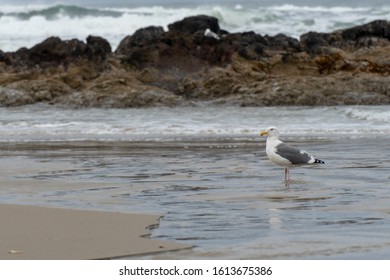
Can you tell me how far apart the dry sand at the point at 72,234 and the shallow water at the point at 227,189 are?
0.65 feet

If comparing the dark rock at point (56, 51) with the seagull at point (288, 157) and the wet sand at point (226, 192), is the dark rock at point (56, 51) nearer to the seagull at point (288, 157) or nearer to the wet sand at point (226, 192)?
the wet sand at point (226, 192)

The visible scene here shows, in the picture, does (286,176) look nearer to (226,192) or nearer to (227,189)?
(227,189)

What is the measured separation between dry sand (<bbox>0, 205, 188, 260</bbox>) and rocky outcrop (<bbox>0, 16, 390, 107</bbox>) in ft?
44.9

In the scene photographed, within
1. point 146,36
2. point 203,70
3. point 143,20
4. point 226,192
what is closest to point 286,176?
point 226,192

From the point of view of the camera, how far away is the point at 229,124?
17.5m

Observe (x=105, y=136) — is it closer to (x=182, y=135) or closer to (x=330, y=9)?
(x=182, y=135)

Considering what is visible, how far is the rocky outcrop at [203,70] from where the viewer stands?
21.0 meters

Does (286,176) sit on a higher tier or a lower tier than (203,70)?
lower

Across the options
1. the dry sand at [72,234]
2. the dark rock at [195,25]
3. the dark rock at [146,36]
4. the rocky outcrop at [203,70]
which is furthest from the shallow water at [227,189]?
the dark rock at [195,25]

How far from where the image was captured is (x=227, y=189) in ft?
29.2

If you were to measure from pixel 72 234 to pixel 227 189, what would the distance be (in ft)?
9.10

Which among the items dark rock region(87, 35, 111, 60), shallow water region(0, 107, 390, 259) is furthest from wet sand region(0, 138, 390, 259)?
dark rock region(87, 35, 111, 60)

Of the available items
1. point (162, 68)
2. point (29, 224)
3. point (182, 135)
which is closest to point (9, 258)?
point (29, 224)

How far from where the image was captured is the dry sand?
5746 millimetres
